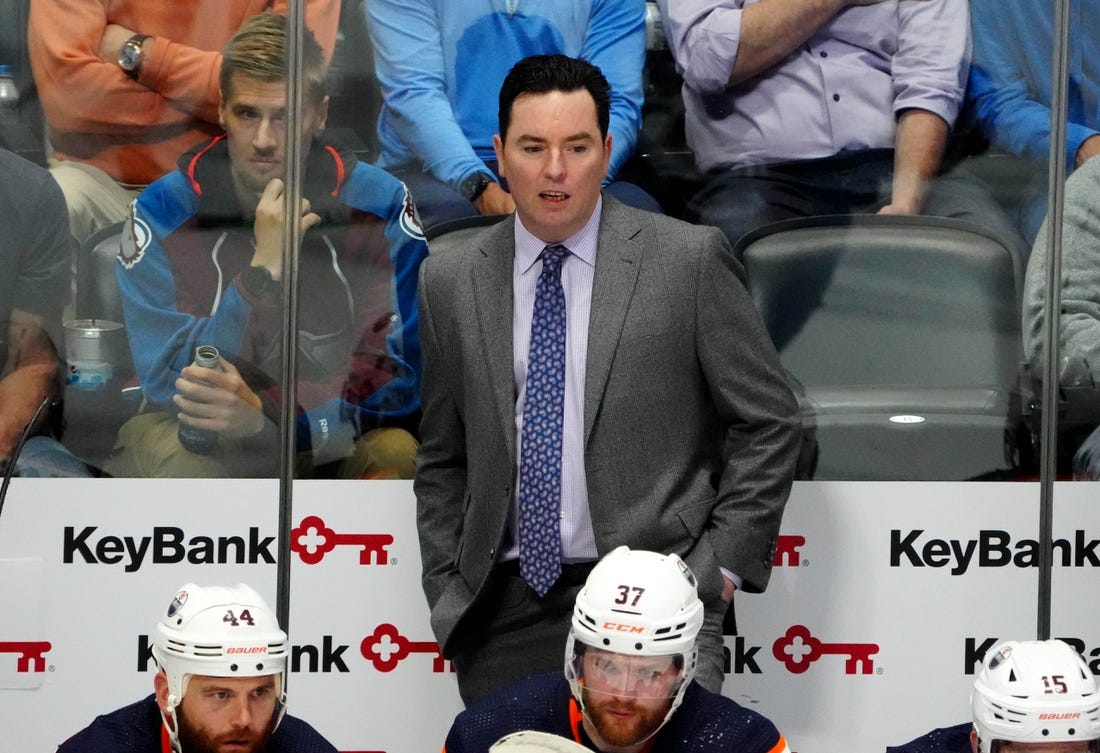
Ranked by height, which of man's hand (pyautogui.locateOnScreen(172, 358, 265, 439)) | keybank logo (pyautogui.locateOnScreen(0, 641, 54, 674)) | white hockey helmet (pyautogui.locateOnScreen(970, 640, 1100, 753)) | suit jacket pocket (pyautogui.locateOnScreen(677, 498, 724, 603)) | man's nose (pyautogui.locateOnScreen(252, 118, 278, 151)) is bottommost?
keybank logo (pyautogui.locateOnScreen(0, 641, 54, 674))

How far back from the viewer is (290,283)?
Result: 13.4ft

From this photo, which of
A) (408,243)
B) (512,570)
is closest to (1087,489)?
(512,570)

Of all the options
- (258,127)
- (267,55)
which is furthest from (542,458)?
(267,55)

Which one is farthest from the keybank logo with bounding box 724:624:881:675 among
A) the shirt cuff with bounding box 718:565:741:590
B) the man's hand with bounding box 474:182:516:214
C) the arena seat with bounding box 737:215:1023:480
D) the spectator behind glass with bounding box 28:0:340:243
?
the spectator behind glass with bounding box 28:0:340:243

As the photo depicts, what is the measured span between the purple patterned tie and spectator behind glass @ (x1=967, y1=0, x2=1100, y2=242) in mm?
1207

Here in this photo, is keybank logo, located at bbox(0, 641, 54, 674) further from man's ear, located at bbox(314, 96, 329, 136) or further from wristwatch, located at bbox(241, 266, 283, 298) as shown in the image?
man's ear, located at bbox(314, 96, 329, 136)

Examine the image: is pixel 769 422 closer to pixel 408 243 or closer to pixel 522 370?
pixel 522 370

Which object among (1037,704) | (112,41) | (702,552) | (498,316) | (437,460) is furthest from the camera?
(112,41)

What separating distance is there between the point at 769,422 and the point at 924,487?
744mm

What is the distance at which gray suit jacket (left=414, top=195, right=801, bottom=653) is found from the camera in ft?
11.5

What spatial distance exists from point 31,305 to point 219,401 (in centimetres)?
47

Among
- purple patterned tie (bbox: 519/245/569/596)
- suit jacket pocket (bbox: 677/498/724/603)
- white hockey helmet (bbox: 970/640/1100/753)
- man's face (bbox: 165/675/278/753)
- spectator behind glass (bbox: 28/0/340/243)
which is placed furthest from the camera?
spectator behind glass (bbox: 28/0/340/243)

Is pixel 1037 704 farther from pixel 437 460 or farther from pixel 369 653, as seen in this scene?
pixel 369 653

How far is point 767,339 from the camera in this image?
3.56 meters
